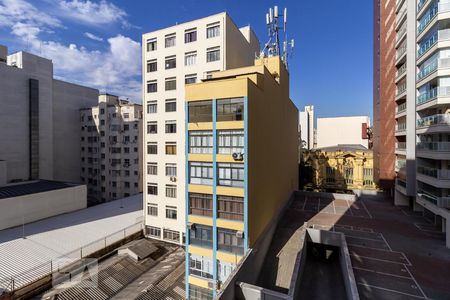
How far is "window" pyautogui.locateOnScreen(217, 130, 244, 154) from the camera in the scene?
15.6 m

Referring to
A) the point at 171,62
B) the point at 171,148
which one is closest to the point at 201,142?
the point at 171,148

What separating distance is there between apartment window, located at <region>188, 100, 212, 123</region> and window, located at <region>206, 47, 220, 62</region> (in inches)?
379

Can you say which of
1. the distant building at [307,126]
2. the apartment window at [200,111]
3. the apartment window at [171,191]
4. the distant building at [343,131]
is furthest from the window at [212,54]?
the distant building at [307,126]

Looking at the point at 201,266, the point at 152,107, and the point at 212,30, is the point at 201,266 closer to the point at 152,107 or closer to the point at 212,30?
the point at 152,107

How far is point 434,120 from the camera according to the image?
21.0 meters

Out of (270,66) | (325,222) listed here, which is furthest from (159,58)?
(325,222)

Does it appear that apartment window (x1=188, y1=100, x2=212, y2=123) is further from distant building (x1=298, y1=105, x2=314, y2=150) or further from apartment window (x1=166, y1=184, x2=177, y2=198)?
distant building (x1=298, y1=105, x2=314, y2=150)

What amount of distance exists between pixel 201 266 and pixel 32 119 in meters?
47.0

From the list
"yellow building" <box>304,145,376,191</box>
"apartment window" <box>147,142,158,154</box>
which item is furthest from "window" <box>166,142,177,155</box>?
"yellow building" <box>304,145,376,191</box>

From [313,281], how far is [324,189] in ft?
119

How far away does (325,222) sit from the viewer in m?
24.0

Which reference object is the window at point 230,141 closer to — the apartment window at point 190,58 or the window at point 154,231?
the apartment window at point 190,58

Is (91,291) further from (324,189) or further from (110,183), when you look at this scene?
(324,189)

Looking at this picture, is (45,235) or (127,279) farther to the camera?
(45,235)
